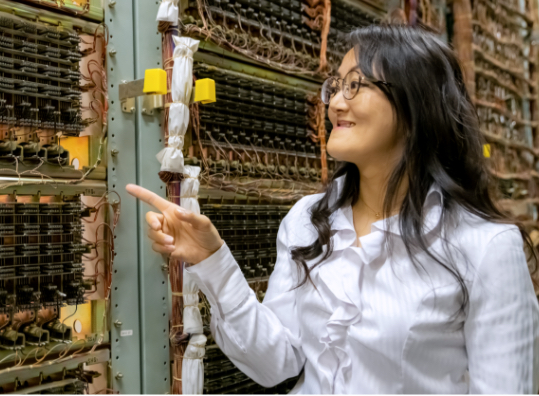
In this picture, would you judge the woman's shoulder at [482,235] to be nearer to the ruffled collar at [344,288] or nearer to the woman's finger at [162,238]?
the ruffled collar at [344,288]

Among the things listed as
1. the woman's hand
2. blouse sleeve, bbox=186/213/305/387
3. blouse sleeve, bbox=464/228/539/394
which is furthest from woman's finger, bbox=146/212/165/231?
blouse sleeve, bbox=464/228/539/394

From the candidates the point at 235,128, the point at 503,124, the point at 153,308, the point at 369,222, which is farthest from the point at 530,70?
the point at 153,308

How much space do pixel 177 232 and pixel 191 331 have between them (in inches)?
23.0

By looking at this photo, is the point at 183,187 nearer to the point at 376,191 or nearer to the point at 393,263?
the point at 376,191

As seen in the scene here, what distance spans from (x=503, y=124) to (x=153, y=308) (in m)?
3.05

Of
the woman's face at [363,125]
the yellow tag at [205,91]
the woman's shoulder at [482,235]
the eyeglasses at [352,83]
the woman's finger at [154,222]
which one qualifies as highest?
the yellow tag at [205,91]

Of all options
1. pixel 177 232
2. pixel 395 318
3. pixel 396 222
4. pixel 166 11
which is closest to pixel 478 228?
pixel 396 222

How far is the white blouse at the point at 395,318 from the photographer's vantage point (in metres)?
1.21

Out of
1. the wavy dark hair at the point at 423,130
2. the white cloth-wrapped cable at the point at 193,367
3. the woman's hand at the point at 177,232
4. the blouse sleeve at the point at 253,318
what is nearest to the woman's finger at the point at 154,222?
the woman's hand at the point at 177,232

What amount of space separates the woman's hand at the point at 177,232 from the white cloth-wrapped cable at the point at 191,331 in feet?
1.53

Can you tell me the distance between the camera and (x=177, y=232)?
1.31 metres

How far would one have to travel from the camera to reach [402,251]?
1.35 metres

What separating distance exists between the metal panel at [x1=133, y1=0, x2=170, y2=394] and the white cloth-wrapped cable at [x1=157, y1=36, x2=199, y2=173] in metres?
0.13

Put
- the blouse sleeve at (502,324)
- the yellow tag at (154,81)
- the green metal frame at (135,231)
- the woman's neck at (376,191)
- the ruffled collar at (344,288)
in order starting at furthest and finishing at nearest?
the green metal frame at (135,231) < the yellow tag at (154,81) < the woman's neck at (376,191) < the ruffled collar at (344,288) < the blouse sleeve at (502,324)
